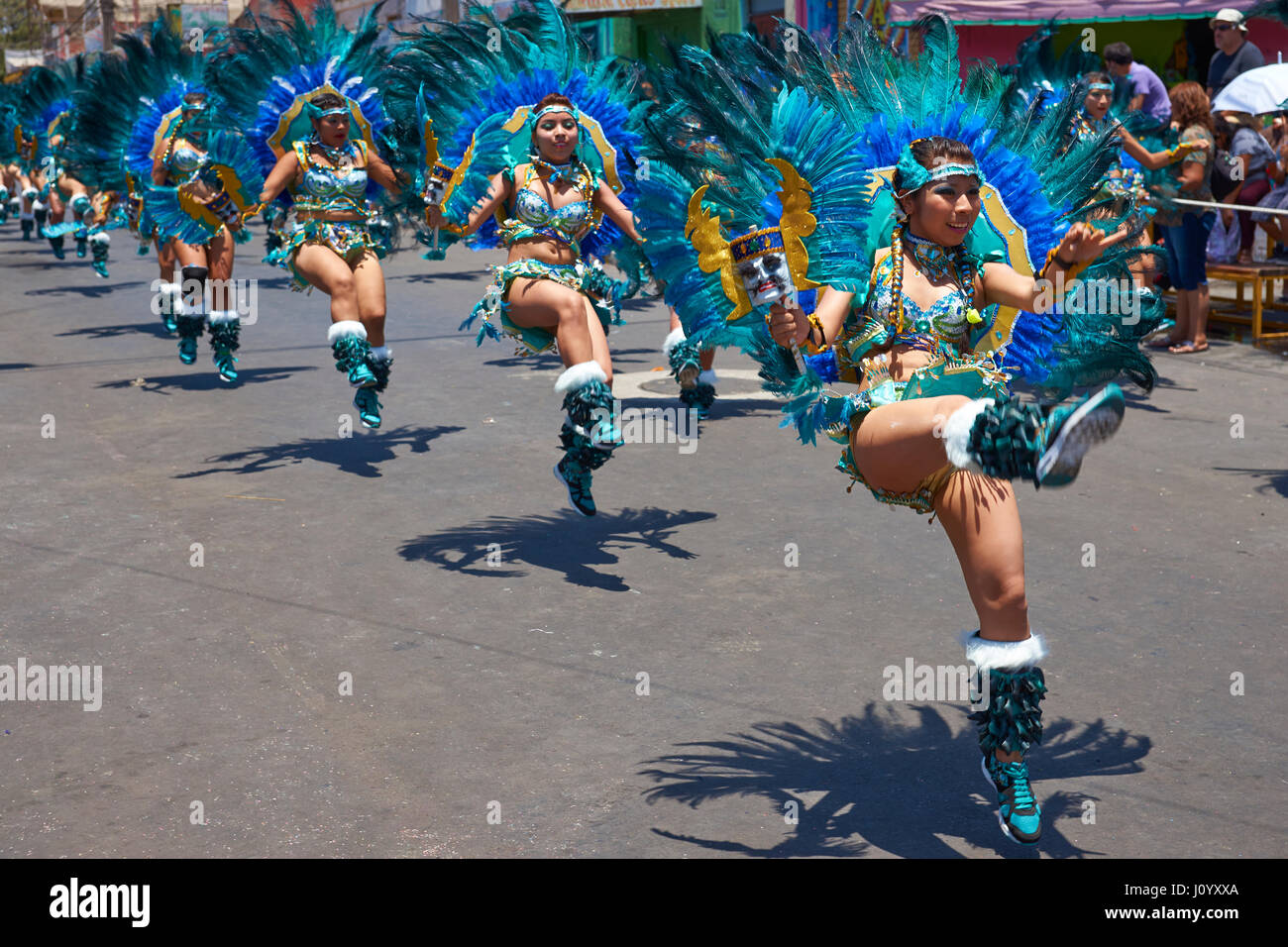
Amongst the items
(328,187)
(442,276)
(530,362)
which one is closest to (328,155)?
(328,187)

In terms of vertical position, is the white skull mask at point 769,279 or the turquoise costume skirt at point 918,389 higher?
the white skull mask at point 769,279

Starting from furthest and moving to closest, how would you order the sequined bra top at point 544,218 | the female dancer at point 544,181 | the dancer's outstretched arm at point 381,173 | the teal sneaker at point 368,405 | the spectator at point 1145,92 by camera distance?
1. the spectator at point 1145,92
2. the dancer's outstretched arm at point 381,173
3. the teal sneaker at point 368,405
4. the sequined bra top at point 544,218
5. the female dancer at point 544,181

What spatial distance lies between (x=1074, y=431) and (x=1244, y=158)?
35.4 ft

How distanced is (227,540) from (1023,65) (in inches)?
214

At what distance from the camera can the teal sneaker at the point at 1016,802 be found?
4039 millimetres

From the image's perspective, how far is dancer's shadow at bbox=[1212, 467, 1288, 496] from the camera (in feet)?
26.6

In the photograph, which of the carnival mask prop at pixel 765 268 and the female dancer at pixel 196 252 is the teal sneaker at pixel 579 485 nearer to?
the carnival mask prop at pixel 765 268

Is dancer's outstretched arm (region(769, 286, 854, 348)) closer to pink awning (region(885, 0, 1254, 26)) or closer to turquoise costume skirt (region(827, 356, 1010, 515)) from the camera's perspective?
turquoise costume skirt (region(827, 356, 1010, 515))

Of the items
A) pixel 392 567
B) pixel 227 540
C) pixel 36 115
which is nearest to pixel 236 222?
pixel 227 540

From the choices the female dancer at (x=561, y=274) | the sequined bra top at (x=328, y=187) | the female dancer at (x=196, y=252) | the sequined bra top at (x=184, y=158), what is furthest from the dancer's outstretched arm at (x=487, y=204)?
the sequined bra top at (x=184, y=158)

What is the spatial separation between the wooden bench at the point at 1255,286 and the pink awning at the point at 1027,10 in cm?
379

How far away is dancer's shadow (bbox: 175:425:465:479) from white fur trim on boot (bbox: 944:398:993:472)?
5.54 m

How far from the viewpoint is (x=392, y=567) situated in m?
6.96

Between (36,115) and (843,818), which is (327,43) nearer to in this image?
(843,818)
